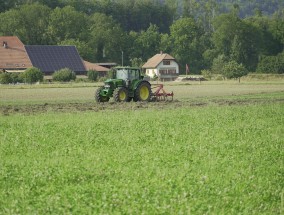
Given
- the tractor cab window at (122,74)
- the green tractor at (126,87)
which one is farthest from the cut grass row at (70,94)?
the tractor cab window at (122,74)

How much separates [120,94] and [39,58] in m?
61.5

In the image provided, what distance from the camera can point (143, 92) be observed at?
34031mm

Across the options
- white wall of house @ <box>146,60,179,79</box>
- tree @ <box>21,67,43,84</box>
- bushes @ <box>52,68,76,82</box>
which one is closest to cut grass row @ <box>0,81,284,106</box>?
tree @ <box>21,67,43,84</box>

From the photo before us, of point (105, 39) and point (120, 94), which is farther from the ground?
point (105, 39)

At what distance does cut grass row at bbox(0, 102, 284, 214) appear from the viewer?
9383mm

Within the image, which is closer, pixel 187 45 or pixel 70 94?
pixel 70 94

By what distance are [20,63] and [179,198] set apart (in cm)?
8266

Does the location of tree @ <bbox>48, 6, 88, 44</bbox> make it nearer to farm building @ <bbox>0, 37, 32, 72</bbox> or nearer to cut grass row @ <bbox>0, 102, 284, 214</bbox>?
farm building @ <bbox>0, 37, 32, 72</bbox>

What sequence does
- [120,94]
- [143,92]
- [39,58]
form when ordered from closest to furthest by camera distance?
1. [120,94]
2. [143,92]
3. [39,58]

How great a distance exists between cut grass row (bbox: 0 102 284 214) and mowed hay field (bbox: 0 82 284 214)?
19 millimetres

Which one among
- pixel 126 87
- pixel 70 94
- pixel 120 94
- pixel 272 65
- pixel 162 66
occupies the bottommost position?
pixel 70 94

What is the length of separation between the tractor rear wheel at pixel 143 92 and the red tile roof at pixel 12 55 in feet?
188

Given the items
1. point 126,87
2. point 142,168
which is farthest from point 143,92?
point 142,168

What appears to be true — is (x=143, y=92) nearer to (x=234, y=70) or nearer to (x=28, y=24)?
(x=234, y=70)
